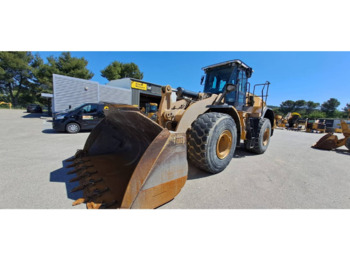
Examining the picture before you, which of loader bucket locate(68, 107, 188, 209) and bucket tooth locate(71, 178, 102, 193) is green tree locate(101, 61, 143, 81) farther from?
bucket tooth locate(71, 178, 102, 193)

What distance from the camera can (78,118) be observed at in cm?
730

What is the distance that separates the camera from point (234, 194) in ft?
7.17

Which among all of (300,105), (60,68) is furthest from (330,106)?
(60,68)

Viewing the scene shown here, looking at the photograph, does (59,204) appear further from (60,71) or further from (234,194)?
(60,71)

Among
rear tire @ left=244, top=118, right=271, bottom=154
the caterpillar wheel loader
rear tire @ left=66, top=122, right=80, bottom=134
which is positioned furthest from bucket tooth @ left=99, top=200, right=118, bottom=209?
rear tire @ left=66, top=122, right=80, bottom=134

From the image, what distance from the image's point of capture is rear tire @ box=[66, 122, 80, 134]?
7086 millimetres

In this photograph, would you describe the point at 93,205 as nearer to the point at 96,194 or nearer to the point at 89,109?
the point at 96,194

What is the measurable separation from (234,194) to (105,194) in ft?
6.19

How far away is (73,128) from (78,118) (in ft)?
1.85

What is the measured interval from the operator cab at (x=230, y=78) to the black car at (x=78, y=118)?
250 inches

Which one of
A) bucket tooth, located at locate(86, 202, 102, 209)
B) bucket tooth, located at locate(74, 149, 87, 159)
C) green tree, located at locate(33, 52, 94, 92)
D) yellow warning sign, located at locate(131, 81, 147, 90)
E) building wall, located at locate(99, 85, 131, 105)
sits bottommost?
bucket tooth, located at locate(86, 202, 102, 209)

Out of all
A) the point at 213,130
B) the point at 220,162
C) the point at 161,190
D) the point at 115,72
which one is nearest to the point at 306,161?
the point at 220,162

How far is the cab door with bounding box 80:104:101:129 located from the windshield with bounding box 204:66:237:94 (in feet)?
20.9

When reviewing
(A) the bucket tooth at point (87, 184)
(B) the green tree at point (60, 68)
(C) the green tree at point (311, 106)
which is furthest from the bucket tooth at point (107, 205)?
(C) the green tree at point (311, 106)
